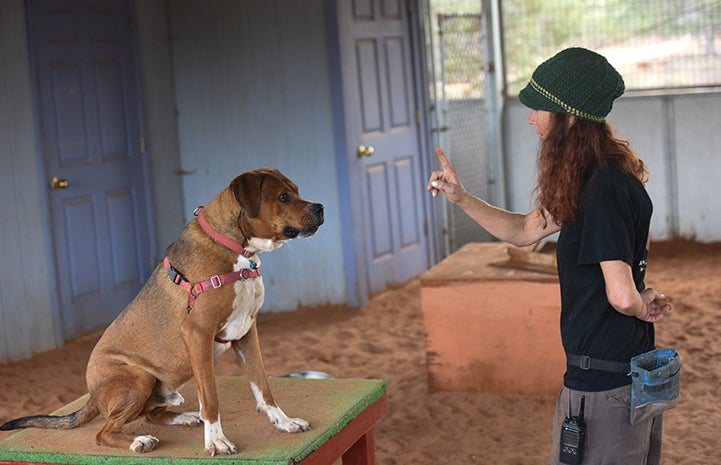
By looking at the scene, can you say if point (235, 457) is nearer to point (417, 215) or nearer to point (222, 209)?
point (222, 209)

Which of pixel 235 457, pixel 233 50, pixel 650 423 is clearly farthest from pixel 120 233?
pixel 650 423

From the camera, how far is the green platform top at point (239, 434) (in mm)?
2941

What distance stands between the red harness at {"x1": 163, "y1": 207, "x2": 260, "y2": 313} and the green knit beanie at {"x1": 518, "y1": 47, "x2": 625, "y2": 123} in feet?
3.17

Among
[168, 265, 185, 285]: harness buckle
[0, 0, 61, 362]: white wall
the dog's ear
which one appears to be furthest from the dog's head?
[0, 0, 61, 362]: white wall

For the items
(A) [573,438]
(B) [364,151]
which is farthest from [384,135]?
(A) [573,438]

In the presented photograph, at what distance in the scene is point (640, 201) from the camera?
2.66 metres

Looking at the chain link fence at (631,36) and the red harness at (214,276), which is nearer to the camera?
the red harness at (214,276)

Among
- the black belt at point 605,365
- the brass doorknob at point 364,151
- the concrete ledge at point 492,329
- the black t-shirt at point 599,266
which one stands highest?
the brass doorknob at point 364,151

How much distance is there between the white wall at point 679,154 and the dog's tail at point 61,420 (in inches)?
252

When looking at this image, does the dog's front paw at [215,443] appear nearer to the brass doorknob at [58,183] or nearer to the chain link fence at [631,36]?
the brass doorknob at [58,183]

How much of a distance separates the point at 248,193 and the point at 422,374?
124 inches

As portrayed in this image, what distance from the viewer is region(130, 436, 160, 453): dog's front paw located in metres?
2.99

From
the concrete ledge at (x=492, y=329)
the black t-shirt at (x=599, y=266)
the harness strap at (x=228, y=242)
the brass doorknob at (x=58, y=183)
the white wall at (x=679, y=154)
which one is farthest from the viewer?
the white wall at (x=679, y=154)

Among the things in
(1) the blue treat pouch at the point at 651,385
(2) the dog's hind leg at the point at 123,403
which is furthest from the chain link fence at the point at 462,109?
(1) the blue treat pouch at the point at 651,385
